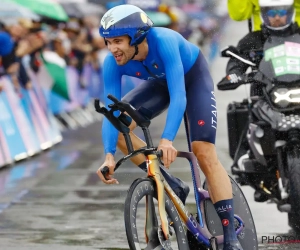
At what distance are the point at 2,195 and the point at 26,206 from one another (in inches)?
40.6

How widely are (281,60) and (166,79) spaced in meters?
2.38

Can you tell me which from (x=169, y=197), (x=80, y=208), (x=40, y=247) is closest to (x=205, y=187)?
(x=169, y=197)

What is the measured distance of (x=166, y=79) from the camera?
24.1ft

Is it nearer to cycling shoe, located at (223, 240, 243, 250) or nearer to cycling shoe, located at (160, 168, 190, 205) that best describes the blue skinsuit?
cycling shoe, located at (160, 168, 190, 205)

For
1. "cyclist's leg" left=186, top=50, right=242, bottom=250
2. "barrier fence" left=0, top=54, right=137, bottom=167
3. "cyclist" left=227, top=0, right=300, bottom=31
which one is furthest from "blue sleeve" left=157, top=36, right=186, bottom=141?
"barrier fence" left=0, top=54, right=137, bottom=167

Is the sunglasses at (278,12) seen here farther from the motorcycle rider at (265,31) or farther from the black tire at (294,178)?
the black tire at (294,178)

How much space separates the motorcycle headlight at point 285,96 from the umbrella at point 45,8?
37.8ft

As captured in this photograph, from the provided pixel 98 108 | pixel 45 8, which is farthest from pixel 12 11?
pixel 98 108

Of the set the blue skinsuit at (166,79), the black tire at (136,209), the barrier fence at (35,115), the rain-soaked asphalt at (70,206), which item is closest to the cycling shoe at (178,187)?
the blue skinsuit at (166,79)

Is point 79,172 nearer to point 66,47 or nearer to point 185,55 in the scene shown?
point 185,55

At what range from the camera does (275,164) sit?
31.1 feet

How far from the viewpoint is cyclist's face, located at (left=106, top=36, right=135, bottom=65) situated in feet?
22.6

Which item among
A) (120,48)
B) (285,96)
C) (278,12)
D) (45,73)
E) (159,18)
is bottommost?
(159,18)

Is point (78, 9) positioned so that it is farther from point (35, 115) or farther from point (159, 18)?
point (159, 18)
